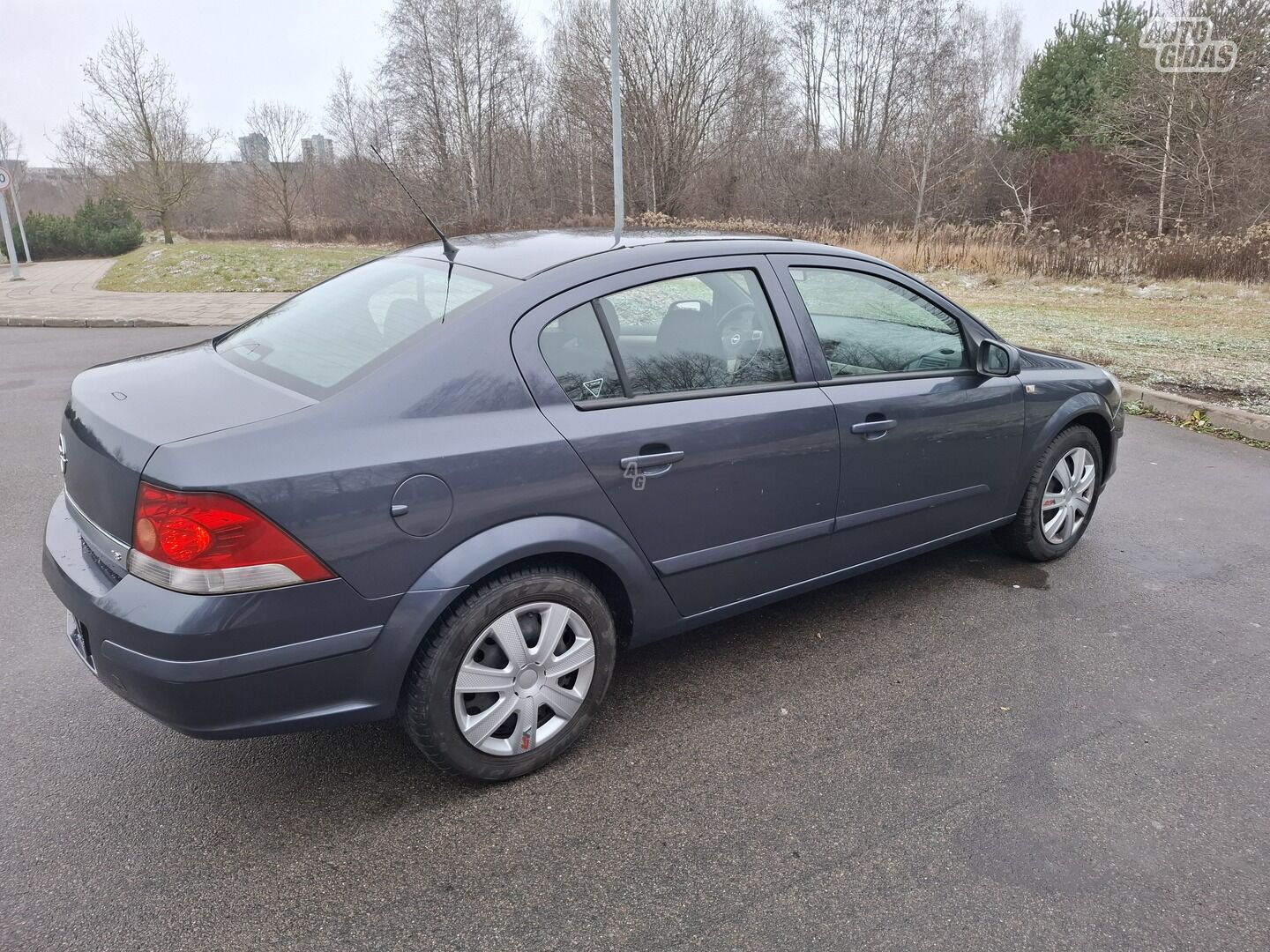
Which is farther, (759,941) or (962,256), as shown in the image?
(962,256)

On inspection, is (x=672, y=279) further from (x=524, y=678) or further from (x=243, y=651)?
(x=243, y=651)

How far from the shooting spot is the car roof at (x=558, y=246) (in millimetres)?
3022

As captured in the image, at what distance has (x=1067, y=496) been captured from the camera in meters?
4.49

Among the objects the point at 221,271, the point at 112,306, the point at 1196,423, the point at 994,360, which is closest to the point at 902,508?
the point at 994,360

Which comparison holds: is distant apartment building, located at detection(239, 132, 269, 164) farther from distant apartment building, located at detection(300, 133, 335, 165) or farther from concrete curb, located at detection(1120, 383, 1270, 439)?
concrete curb, located at detection(1120, 383, 1270, 439)

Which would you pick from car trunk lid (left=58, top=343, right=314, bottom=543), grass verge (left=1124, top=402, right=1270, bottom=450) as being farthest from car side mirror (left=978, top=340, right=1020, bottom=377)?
grass verge (left=1124, top=402, right=1270, bottom=450)

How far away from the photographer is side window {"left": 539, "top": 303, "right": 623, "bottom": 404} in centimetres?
277

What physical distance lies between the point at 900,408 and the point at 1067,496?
5.07 feet

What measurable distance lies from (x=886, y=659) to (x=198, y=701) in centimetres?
257

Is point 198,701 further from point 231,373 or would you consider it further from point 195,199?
point 195,199

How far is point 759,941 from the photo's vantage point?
7.04ft

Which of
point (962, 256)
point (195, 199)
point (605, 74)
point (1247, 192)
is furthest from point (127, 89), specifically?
point (1247, 192)

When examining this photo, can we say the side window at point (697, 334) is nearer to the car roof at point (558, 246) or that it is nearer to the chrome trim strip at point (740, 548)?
the car roof at point (558, 246)

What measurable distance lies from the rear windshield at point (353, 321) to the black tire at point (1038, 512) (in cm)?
290
